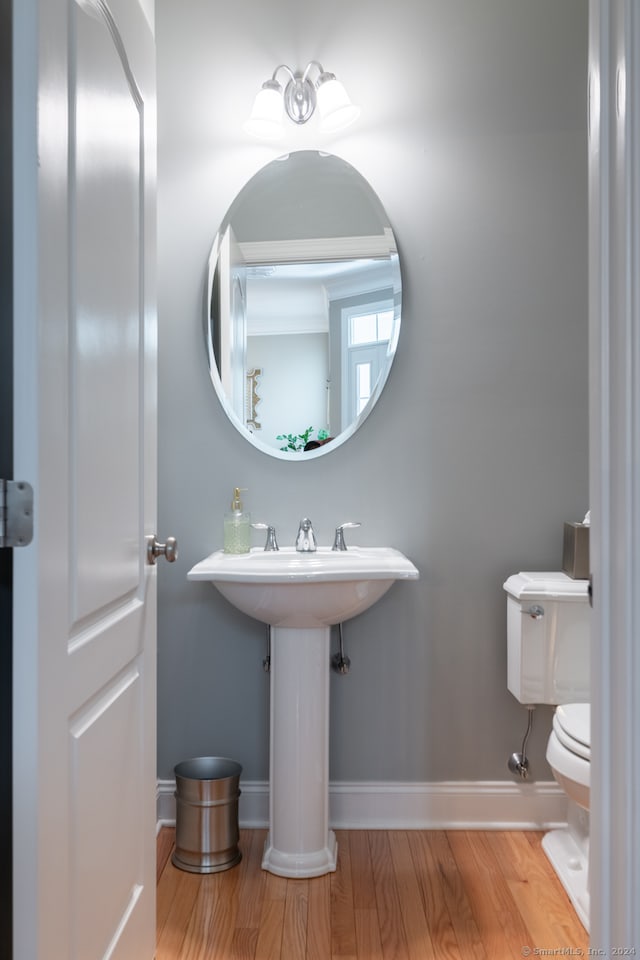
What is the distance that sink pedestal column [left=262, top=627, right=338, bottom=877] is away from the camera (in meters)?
2.16

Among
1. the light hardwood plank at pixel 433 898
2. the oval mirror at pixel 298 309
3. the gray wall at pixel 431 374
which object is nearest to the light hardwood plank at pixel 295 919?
the light hardwood plank at pixel 433 898

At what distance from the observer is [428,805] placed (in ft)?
8.09

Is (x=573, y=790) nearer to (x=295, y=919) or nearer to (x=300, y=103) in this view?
(x=295, y=919)

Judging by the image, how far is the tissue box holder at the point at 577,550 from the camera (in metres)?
2.20

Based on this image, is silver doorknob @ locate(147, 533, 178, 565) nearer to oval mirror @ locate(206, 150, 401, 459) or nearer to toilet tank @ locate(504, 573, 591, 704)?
oval mirror @ locate(206, 150, 401, 459)

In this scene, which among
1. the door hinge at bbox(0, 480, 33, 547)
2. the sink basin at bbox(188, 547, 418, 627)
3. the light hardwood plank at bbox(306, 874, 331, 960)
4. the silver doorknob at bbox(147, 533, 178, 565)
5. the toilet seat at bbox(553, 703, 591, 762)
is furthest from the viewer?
the sink basin at bbox(188, 547, 418, 627)

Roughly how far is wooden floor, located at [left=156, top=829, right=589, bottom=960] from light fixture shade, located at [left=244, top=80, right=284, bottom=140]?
216 centimetres

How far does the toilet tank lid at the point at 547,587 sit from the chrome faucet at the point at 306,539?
604 mm

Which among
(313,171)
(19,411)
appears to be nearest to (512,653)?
(313,171)

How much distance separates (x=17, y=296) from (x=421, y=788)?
2055 mm

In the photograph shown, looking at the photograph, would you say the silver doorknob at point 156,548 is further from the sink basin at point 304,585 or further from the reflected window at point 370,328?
the reflected window at point 370,328

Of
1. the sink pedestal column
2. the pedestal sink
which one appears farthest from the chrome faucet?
the sink pedestal column

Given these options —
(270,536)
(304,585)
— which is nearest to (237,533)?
(270,536)

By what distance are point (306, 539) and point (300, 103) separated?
1.35 meters
